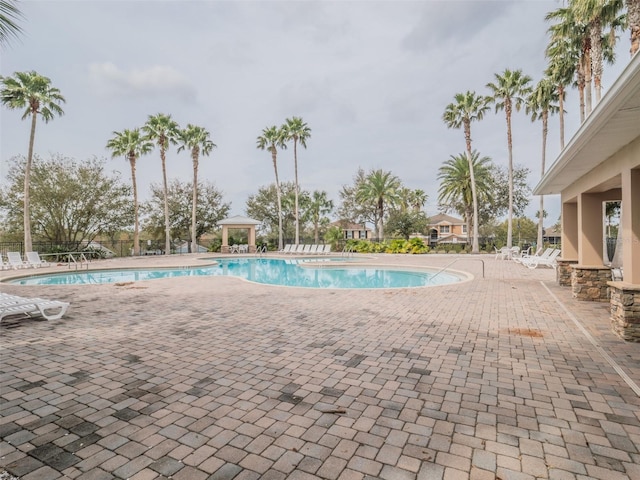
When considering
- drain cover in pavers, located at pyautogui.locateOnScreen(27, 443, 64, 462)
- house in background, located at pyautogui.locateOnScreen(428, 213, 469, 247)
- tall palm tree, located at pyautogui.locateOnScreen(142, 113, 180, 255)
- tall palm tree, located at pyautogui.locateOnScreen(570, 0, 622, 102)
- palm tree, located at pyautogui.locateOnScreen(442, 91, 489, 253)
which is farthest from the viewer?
house in background, located at pyautogui.locateOnScreen(428, 213, 469, 247)

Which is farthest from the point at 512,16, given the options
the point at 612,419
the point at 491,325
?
the point at 612,419

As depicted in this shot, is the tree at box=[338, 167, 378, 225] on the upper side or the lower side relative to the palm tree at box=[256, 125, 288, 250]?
lower

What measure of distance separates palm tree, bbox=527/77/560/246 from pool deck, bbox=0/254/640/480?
69.0 feet

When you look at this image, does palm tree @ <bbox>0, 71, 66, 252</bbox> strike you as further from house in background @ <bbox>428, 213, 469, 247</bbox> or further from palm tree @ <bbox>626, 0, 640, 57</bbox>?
house in background @ <bbox>428, 213, 469, 247</bbox>

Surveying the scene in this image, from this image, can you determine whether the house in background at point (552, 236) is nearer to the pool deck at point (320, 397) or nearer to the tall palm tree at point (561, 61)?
the tall palm tree at point (561, 61)

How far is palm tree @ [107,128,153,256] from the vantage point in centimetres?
2678

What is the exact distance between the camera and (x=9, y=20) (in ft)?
9.11

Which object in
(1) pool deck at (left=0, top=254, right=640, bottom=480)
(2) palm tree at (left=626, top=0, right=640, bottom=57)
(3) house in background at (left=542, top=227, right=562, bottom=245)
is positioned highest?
(2) palm tree at (left=626, top=0, right=640, bottom=57)

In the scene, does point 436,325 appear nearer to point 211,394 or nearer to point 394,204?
point 211,394

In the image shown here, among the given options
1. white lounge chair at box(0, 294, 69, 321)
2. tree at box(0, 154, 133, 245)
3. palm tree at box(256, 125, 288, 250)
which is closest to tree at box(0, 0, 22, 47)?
white lounge chair at box(0, 294, 69, 321)

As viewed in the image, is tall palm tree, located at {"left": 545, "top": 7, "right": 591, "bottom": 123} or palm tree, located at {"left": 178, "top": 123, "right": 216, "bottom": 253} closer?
tall palm tree, located at {"left": 545, "top": 7, "right": 591, "bottom": 123}

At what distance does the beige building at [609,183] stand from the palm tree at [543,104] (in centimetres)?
1671

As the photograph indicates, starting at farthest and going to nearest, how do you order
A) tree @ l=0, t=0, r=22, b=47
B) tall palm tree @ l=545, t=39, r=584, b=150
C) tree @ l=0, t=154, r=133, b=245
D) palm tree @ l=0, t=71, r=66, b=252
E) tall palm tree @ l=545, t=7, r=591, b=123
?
tree @ l=0, t=154, r=133, b=245, palm tree @ l=0, t=71, r=66, b=252, tall palm tree @ l=545, t=39, r=584, b=150, tall palm tree @ l=545, t=7, r=591, b=123, tree @ l=0, t=0, r=22, b=47

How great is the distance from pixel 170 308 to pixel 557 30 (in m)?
20.5
